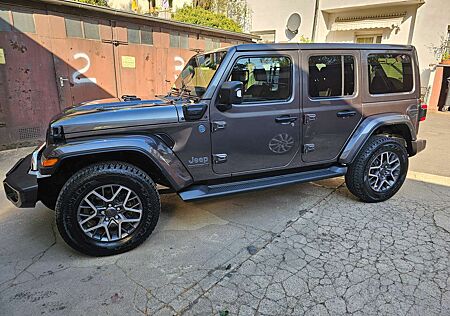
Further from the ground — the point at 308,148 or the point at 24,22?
the point at 24,22

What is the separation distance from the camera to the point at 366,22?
12.3 meters

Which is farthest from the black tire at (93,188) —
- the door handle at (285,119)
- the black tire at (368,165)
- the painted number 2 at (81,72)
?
the painted number 2 at (81,72)

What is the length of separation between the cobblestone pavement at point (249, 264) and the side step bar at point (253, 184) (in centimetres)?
41

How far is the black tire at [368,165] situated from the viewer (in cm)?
358

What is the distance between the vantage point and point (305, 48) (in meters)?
3.24

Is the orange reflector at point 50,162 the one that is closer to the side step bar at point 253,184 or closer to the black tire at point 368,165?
the side step bar at point 253,184

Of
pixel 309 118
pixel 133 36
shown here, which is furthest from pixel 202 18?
pixel 309 118

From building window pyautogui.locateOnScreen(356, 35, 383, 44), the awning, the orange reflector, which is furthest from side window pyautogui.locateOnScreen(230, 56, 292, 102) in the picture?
building window pyautogui.locateOnScreen(356, 35, 383, 44)

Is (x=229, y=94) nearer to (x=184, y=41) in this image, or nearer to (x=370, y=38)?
(x=184, y=41)

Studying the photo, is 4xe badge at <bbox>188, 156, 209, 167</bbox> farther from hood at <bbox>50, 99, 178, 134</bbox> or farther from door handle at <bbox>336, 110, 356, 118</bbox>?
door handle at <bbox>336, 110, 356, 118</bbox>

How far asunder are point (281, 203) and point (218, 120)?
146 cm

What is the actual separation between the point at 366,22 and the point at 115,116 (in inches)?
509

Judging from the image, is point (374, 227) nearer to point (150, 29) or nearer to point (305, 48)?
point (305, 48)

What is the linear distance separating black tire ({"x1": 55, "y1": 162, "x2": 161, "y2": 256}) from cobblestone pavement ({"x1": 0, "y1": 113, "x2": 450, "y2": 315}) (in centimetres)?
12
